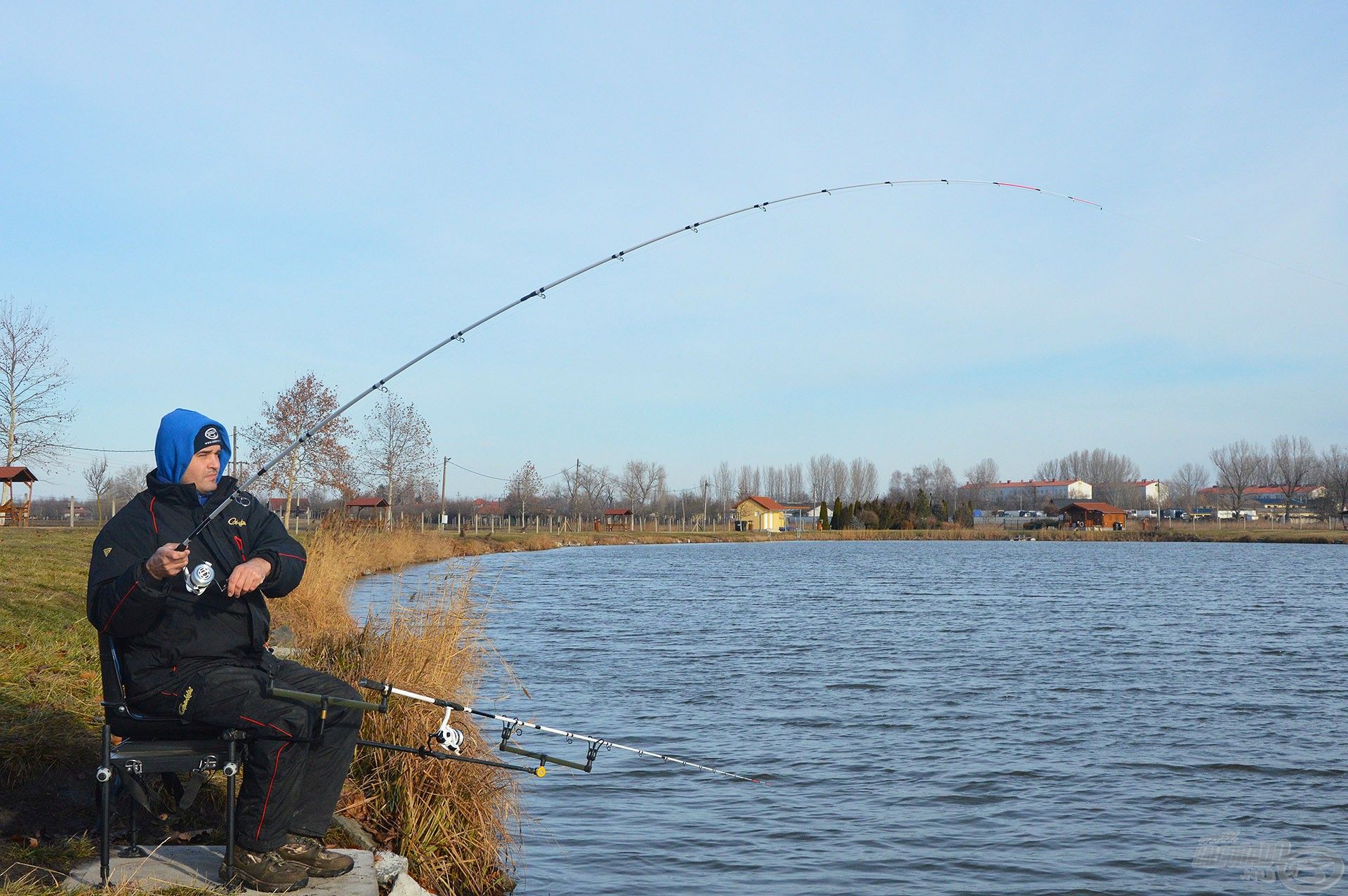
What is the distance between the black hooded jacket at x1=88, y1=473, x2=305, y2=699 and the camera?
3922mm

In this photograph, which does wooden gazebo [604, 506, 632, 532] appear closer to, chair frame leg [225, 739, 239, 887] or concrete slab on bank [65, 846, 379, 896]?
concrete slab on bank [65, 846, 379, 896]

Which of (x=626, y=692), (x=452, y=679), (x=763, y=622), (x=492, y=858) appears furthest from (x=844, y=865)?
(x=763, y=622)

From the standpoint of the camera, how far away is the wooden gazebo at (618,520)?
97.3 meters

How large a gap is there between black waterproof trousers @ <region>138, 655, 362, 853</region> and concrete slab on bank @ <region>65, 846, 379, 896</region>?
0.70 feet

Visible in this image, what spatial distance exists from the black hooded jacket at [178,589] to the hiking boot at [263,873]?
714mm

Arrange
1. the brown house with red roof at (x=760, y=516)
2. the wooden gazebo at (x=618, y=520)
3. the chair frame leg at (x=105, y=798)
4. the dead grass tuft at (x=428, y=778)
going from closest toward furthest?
the chair frame leg at (x=105, y=798), the dead grass tuft at (x=428, y=778), the wooden gazebo at (x=618, y=520), the brown house with red roof at (x=760, y=516)

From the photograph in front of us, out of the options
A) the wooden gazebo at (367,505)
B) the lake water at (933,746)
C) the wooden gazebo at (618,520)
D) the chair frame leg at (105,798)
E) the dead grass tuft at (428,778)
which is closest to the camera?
the chair frame leg at (105,798)

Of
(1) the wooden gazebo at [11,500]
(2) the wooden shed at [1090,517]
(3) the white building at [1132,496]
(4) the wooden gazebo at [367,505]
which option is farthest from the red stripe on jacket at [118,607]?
(3) the white building at [1132,496]

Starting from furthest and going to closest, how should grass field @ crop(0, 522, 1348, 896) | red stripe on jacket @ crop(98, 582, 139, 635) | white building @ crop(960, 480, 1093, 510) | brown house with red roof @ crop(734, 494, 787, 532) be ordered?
white building @ crop(960, 480, 1093, 510)
brown house with red roof @ crop(734, 494, 787, 532)
grass field @ crop(0, 522, 1348, 896)
red stripe on jacket @ crop(98, 582, 139, 635)

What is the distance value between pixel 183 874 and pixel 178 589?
111cm

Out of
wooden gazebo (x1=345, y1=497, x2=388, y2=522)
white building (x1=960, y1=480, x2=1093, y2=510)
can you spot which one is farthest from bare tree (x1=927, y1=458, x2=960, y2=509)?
wooden gazebo (x1=345, y1=497, x2=388, y2=522)

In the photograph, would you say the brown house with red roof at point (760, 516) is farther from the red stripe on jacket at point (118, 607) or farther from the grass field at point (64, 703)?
the red stripe on jacket at point (118, 607)

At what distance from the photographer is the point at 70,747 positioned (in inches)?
236

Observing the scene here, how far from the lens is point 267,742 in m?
4.06
